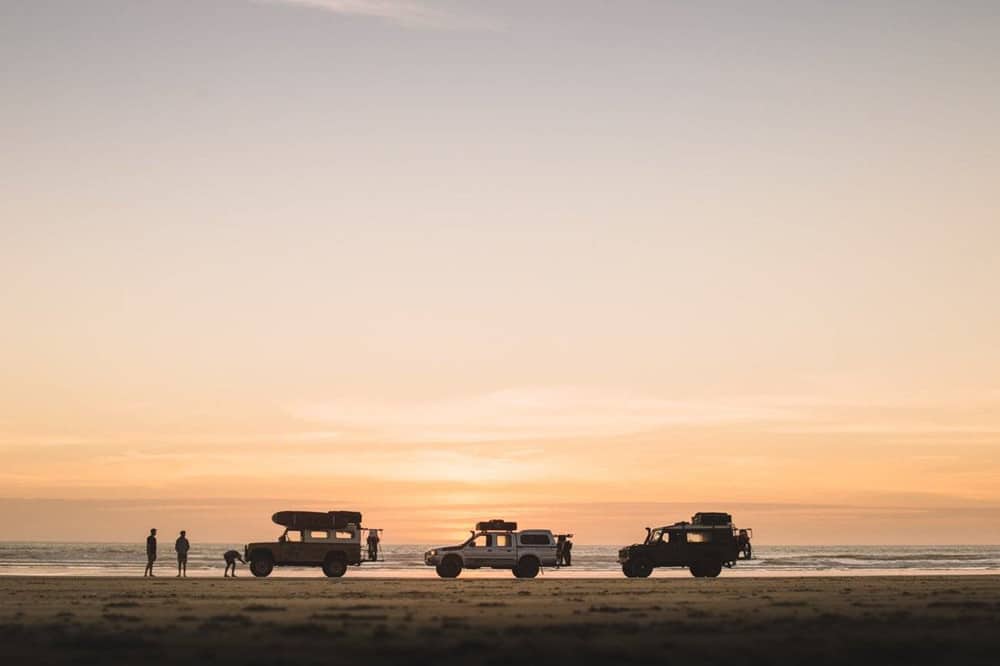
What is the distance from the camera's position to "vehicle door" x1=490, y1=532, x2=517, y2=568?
56.1 m

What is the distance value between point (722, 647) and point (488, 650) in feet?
14.7

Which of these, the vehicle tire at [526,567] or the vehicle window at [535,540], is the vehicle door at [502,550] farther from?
the vehicle window at [535,540]

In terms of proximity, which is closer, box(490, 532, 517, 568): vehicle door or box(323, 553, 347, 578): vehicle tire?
box(323, 553, 347, 578): vehicle tire

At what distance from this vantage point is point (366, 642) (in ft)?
80.6

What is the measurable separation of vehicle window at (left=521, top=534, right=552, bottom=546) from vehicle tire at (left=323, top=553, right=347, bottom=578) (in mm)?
8047

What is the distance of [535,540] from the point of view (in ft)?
186

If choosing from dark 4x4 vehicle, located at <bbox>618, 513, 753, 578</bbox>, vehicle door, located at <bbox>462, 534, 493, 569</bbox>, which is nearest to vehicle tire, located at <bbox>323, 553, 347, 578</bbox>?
vehicle door, located at <bbox>462, 534, 493, 569</bbox>

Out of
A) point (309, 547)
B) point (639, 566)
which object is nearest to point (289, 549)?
point (309, 547)

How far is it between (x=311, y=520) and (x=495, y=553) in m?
8.25

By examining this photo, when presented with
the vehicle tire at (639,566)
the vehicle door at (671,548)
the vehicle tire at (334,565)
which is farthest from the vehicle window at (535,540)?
the vehicle tire at (334,565)

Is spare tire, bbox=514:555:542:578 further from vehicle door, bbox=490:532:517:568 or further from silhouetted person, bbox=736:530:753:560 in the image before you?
silhouetted person, bbox=736:530:753:560

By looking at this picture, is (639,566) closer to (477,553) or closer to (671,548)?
(671,548)

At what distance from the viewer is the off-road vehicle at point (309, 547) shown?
54281 mm

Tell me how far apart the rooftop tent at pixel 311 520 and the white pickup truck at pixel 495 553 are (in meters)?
4.15
